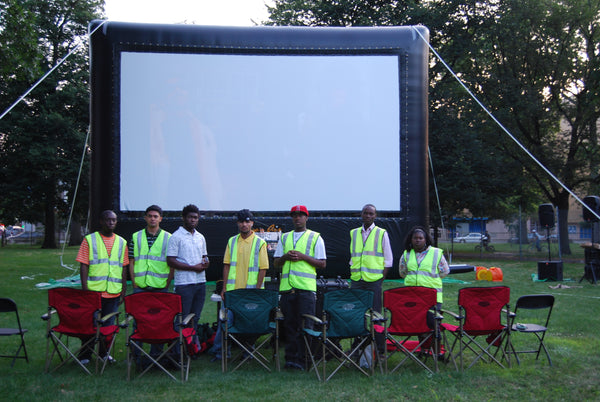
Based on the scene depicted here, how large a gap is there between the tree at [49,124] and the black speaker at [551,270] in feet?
65.9

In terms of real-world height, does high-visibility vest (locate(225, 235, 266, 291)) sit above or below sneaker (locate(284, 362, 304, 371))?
above

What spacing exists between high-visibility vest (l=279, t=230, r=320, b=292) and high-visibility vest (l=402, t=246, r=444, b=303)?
3.26 feet

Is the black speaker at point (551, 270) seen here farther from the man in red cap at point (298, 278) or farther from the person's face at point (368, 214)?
the man in red cap at point (298, 278)

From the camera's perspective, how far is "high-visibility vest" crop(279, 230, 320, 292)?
521cm

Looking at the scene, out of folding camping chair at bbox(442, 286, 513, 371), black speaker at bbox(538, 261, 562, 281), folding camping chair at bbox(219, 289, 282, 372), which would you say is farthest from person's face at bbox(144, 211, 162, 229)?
black speaker at bbox(538, 261, 562, 281)

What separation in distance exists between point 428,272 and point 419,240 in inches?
12.7

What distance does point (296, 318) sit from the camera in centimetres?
522

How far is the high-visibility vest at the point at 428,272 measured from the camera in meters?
5.43

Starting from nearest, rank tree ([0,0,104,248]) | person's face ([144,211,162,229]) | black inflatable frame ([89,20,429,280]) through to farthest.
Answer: person's face ([144,211,162,229])
black inflatable frame ([89,20,429,280])
tree ([0,0,104,248])

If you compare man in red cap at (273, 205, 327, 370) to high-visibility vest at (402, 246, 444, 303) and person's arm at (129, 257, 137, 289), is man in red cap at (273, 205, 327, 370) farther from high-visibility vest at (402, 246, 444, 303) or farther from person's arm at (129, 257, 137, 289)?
person's arm at (129, 257, 137, 289)

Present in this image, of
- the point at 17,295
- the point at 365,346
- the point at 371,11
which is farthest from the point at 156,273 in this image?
the point at 371,11

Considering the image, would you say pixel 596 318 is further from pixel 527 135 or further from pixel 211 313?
pixel 527 135

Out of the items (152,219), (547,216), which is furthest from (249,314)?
(547,216)

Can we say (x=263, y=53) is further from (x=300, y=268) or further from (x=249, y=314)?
(x=249, y=314)
